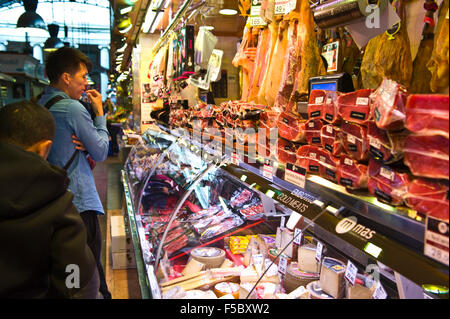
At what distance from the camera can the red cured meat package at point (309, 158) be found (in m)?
1.42

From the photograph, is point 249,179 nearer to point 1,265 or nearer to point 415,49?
point 415,49

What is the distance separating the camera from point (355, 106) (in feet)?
3.98

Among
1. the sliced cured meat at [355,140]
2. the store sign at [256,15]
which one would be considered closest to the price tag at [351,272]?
the sliced cured meat at [355,140]

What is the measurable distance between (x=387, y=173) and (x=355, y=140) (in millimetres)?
198

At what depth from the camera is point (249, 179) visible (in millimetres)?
1909

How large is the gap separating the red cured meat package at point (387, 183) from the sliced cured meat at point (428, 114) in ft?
0.48

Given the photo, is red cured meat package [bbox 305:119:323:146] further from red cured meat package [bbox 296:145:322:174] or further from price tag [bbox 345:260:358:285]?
price tag [bbox 345:260:358:285]

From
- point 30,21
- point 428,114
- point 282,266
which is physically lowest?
point 282,266

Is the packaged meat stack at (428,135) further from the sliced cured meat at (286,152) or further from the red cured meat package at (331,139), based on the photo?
the sliced cured meat at (286,152)

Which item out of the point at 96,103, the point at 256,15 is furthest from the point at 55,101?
the point at 256,15

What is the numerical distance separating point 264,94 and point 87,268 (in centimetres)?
168

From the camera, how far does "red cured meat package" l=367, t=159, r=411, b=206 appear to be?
0.98 m

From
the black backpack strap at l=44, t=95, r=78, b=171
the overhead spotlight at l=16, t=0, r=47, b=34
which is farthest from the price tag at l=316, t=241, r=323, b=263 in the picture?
the overhead spotlight at l=16, t=0, r=47, b=34

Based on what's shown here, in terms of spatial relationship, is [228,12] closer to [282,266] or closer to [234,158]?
[234,158]
